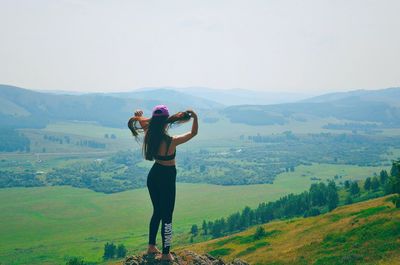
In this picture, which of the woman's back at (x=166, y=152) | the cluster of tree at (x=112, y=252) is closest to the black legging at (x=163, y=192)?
the woman's back at (x=166, y=152)

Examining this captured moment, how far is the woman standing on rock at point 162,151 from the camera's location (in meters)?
13.1

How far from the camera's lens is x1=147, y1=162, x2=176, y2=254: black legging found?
43.7ft

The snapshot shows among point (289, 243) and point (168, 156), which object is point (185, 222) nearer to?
point (289, 243)

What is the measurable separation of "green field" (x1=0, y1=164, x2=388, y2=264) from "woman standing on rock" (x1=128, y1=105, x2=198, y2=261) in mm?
93541

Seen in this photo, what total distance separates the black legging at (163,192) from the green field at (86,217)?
9323 centimetres

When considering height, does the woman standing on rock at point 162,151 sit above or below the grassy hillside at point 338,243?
above

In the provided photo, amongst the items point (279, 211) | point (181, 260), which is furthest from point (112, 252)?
point (181, 260)

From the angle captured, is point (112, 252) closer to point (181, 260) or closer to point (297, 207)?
point (297, 207)

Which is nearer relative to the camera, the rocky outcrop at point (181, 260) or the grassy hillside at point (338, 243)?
the rocky outcrop at point (181, 260)

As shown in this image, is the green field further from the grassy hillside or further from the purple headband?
the purple headband

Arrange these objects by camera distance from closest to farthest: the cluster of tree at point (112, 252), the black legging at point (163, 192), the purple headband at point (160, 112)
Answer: the purple headband at point (160, 112), the black legging at point (163, 192), the cluster of tree at point (112, 252)

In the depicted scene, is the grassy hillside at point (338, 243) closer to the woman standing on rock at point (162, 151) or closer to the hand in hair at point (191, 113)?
the woman standing on rock at point (162, 151)

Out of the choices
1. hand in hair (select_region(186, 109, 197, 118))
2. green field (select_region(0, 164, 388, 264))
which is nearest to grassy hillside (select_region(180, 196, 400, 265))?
hand in hair (select_region(186, 109, 197, 118))

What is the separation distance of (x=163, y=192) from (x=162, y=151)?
4.40ft
